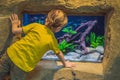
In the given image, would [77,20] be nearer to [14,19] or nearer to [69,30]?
[69,30]

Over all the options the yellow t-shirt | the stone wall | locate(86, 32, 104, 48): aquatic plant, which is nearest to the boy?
the yellow t-shirt

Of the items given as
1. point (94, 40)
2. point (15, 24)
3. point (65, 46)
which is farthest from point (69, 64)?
point (15, 24)

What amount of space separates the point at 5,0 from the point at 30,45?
1.26 feet

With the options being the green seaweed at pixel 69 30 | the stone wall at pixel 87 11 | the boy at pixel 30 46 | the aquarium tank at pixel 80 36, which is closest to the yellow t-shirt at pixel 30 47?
the boy at pixel 30 46

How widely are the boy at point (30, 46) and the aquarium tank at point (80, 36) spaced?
33 cm

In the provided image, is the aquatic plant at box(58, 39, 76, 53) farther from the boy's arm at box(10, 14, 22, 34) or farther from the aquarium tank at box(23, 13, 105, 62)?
the boy's arm at box(10, 14, 22, 34)

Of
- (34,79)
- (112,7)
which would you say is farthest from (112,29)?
(34,79)

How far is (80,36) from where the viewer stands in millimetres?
2326

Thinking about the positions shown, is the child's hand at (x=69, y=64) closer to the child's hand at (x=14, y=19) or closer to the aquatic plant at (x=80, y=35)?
the aquatic plant at (x=80, y=35)

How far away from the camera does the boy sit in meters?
1.85

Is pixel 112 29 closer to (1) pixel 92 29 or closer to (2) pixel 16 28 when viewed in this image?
(1) pixel 92 29

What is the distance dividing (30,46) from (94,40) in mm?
656

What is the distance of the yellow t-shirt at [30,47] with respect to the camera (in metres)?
1.85

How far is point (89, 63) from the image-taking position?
2.12m
